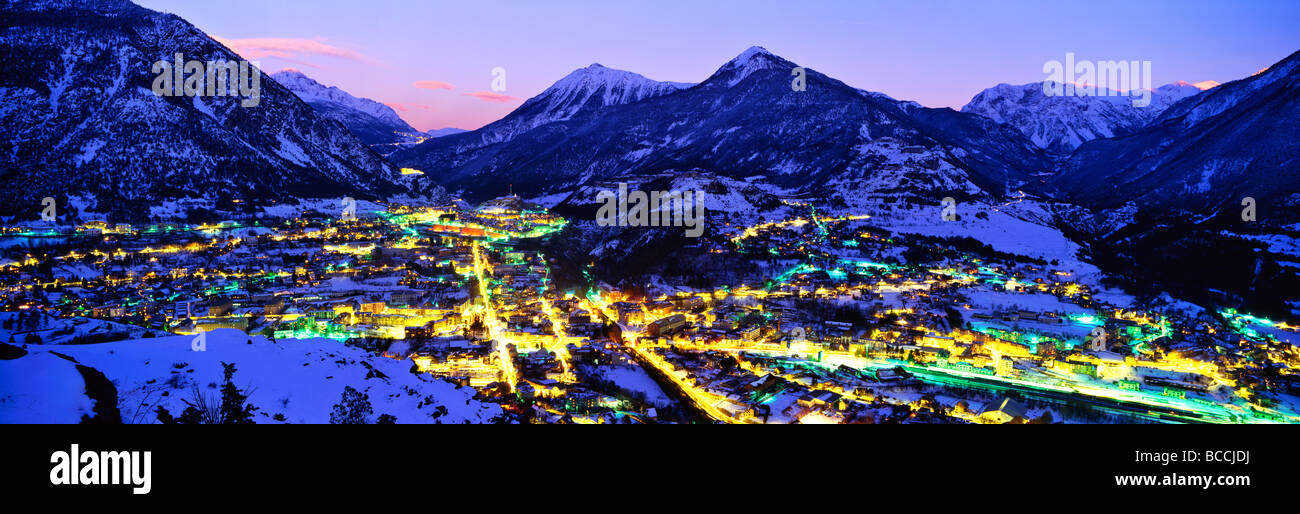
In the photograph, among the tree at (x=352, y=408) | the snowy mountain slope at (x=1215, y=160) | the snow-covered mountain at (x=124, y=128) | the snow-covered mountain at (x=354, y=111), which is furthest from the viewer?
the snow-covered mountain at (x=354, y=111)

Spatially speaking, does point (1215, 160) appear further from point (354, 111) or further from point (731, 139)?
point (354, 111)

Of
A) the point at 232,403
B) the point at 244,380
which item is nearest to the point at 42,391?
the point at 232,403

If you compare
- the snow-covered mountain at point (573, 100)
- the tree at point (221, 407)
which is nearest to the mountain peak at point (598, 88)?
the snow-covered mountain at point (573, 100)

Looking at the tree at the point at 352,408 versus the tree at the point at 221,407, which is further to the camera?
the tree at the point at 352,408

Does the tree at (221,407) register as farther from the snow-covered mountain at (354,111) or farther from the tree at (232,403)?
the snow-covered mountain at (354,111)
